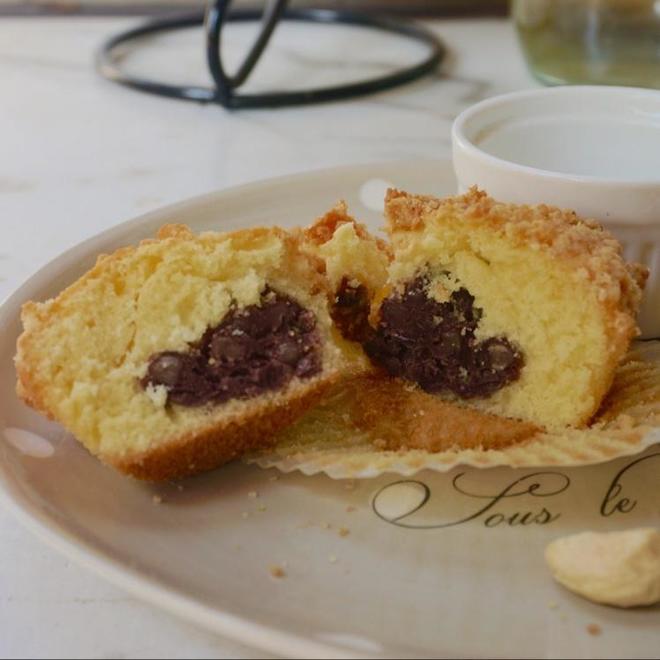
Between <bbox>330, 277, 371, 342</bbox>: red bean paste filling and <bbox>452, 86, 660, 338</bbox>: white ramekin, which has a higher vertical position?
<bbox>452, 86, 660, 338</bbox>: white ramekin

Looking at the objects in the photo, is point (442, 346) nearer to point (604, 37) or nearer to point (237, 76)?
point (604, 37)

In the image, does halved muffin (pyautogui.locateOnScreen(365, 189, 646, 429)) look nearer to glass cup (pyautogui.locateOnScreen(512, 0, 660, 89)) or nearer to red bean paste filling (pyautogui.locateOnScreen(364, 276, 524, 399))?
red bean paste filling (pyautogui.locateOnScreen(364, 276, 524, 399))

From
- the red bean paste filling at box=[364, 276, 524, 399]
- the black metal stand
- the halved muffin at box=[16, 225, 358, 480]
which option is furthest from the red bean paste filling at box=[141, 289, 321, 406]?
the black metal stand

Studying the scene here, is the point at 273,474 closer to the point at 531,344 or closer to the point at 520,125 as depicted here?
the point at 531,344

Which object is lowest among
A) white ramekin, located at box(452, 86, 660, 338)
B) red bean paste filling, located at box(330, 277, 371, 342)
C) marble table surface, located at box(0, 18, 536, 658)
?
marble table surface, located at box(0, 18, 536, 658)

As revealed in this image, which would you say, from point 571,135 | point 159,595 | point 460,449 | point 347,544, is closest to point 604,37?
point 571,135

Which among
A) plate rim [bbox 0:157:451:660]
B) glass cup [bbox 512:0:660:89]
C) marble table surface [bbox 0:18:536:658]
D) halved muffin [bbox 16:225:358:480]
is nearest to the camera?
plate rim [bbox 0:157:451:660]

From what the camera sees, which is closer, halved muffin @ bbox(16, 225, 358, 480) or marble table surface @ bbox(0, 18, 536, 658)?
halved muffin @ bbox(16, 225, 358, 480)

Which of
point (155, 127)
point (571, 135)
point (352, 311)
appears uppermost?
point (571, 135)

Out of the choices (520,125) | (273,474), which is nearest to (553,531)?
(273,474)
